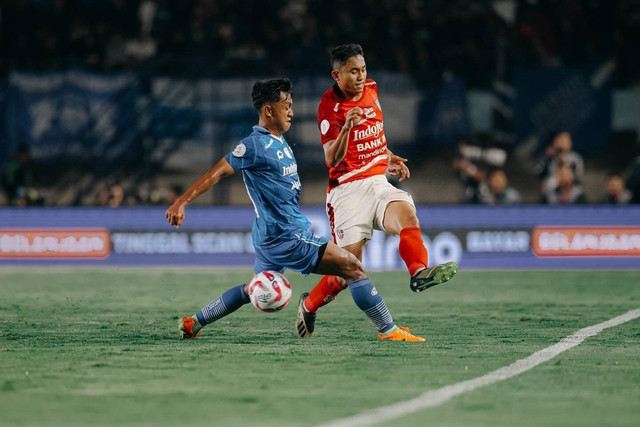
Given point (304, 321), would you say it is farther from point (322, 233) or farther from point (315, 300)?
point (322, 233)

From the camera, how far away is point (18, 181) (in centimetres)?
1605

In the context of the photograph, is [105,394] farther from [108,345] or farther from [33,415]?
[108,345]

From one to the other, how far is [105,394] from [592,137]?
1176cm

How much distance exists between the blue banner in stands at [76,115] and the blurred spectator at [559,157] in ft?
20.1

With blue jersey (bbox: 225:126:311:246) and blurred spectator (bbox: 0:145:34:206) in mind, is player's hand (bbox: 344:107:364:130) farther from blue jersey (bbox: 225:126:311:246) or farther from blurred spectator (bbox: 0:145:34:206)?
blurred spectator (bbox: 0:145:34:206)

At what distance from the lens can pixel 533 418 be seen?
4910mm

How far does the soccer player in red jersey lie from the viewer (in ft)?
25.4

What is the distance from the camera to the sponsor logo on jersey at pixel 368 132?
26.3 feet

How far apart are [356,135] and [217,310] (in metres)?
1.65

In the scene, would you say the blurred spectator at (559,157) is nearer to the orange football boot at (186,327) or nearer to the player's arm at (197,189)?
the orange football boot at (186,327)

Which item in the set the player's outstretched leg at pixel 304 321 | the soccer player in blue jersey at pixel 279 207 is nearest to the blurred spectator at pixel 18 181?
Result: the player's outstretched leg at pixel 304 321

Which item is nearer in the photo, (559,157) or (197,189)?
(197,189)

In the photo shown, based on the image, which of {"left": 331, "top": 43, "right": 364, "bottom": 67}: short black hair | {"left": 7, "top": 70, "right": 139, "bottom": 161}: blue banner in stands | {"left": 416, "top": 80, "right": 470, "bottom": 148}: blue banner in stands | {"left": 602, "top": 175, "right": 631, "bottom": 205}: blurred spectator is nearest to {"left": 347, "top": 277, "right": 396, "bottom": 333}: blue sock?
{"left": 331, "top": 43, "right": 364, "bottom": 67}: short black hair

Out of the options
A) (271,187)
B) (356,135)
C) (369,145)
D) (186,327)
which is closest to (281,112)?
(271,187)
